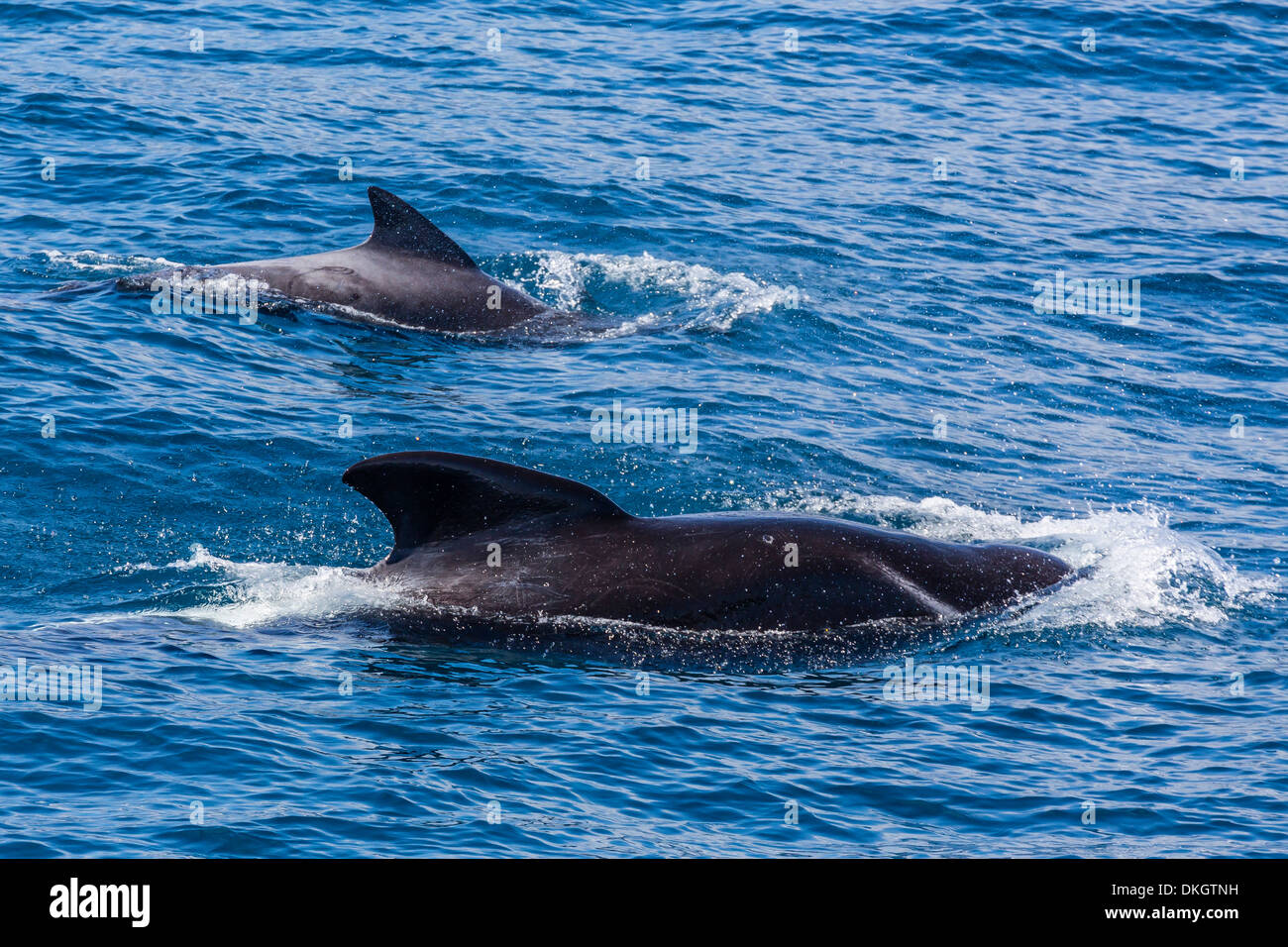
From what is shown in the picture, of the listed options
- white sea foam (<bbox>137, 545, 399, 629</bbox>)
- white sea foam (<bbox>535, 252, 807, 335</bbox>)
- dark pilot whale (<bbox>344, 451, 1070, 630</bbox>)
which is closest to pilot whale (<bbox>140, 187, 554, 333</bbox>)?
white sea foam (<bbox>535, 252, 807, 335</bbox>)

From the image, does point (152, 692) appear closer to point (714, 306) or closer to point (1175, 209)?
point (714, 306)

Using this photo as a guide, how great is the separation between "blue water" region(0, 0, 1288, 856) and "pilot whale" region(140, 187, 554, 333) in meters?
0.51

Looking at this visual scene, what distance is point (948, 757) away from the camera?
1093cm

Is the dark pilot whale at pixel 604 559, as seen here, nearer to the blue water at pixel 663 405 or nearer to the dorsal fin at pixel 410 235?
the blue water at pixel 663 405

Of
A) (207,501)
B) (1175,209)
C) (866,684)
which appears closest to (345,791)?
(866,684)

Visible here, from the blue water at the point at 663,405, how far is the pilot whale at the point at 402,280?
0.51 m

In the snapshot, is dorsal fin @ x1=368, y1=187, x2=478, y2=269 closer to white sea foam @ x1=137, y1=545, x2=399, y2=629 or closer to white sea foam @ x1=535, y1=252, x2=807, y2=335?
white sea foam @ x1=535, y1=252, x2=807, y2=335

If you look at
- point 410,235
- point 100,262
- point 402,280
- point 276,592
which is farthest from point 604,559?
point 100,262

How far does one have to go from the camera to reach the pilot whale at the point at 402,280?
20.4 meters

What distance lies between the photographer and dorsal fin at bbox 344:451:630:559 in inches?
450

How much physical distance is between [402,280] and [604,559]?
9.78m

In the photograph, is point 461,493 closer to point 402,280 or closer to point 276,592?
point 276,592

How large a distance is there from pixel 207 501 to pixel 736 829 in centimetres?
768

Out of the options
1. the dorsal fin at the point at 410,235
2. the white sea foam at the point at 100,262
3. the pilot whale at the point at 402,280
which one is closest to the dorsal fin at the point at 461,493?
the pilot whale at the point at 402,280
